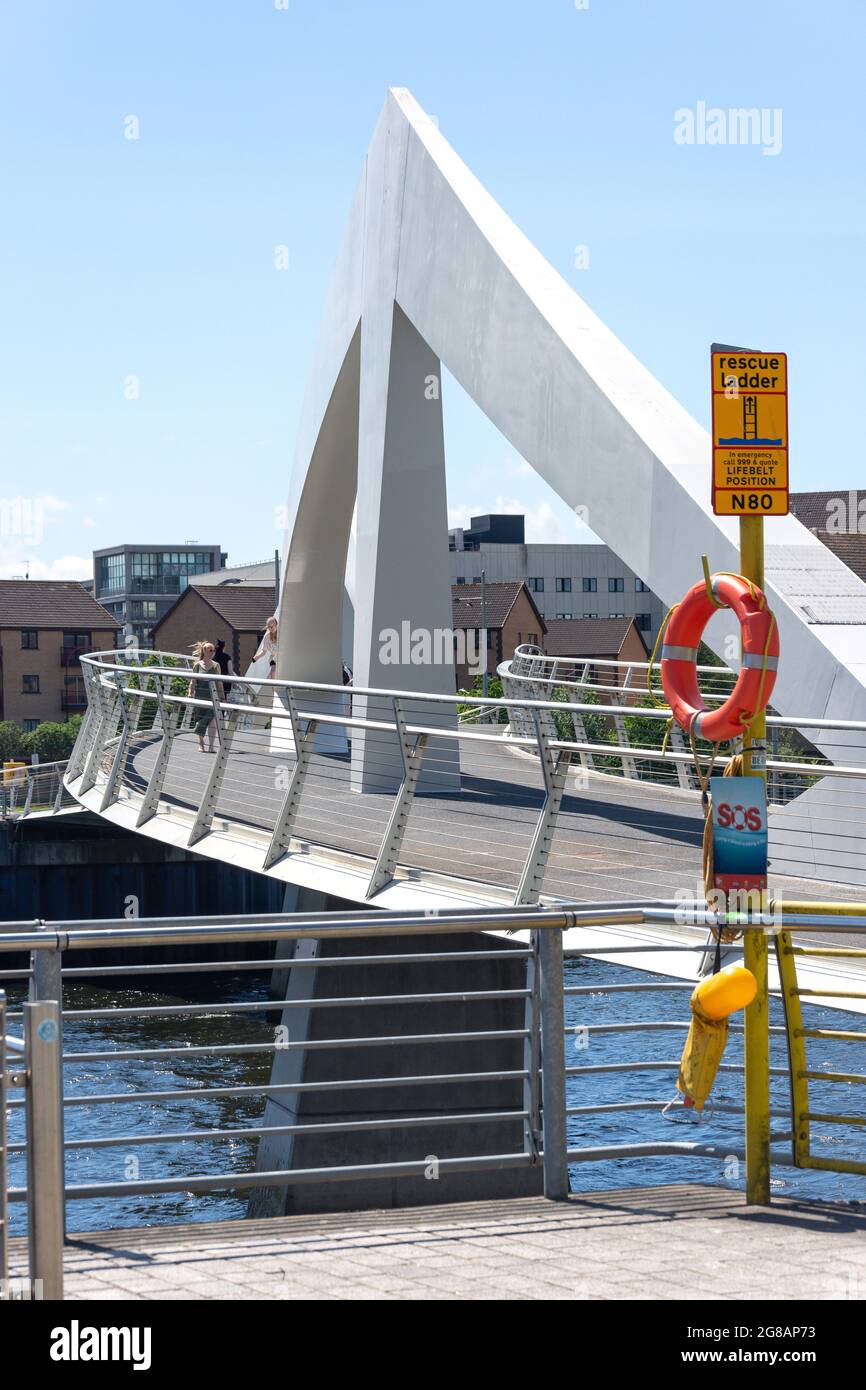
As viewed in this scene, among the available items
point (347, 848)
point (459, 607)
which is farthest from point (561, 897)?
point (459, 607)

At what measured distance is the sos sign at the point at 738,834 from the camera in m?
6.18

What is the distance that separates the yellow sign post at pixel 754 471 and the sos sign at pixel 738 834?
28 centimetres

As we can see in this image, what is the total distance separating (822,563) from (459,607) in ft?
279

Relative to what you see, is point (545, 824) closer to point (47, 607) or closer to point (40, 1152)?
point (40, 1152)

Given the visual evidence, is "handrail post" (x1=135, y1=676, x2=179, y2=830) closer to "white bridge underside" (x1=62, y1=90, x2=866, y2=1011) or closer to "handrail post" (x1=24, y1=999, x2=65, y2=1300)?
"white bridge underside" (x1=62, y1=90, x2=866, y2=1011)

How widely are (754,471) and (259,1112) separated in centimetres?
1964

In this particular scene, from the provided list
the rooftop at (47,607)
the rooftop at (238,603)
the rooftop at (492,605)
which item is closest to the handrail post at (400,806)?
the rooftop at (492,605)

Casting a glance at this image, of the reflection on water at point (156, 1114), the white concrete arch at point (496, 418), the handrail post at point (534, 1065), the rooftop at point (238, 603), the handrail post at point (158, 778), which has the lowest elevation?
the reflection on water at point (156, 1114)

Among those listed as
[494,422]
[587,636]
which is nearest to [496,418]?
[494,422]

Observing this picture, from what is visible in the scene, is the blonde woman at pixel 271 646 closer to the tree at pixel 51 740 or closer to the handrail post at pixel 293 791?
the handrail post at pixel 293 791

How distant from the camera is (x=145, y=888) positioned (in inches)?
1550

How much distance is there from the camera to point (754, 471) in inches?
241

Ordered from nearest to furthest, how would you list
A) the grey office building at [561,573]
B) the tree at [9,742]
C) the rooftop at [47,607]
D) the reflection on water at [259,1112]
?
1. the reflection on water at [259,1112]
2. the tree at [9,742]
3. the rooftop at [47,607]
4. the grey office building at [561,573]
